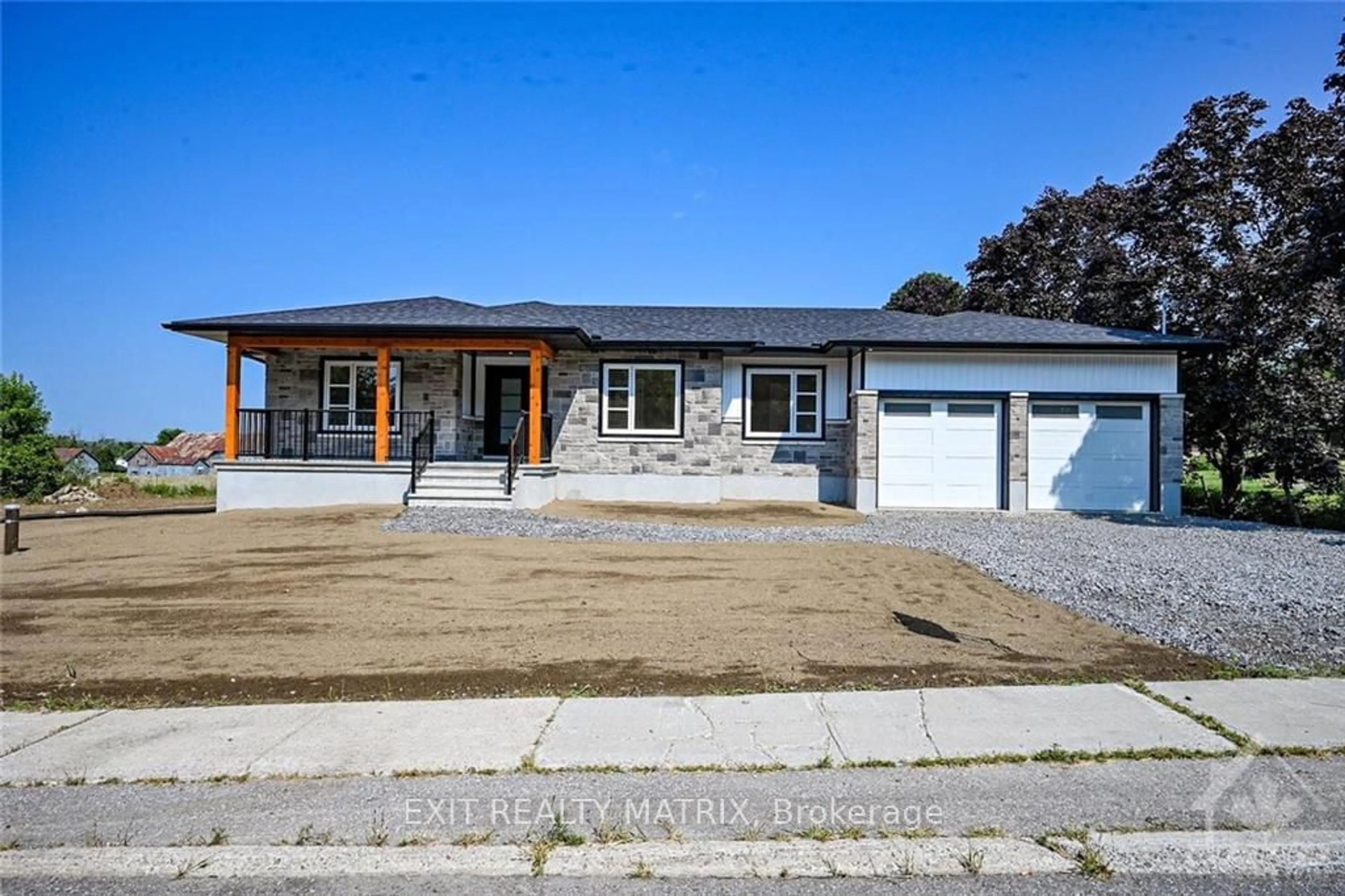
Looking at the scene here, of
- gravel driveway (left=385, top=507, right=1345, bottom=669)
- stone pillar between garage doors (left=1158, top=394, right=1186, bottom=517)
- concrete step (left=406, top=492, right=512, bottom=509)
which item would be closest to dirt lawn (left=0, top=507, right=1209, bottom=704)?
gravel driveway (left=385, top=507, right=1345, bottom=669)

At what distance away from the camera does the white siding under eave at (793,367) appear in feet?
56.3

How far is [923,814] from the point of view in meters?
3.39

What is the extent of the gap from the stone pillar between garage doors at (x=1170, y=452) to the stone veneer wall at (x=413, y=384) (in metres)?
15.0

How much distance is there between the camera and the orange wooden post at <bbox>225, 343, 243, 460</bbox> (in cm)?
1547

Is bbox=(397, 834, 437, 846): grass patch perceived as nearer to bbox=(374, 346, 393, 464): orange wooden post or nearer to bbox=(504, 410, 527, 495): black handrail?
bbox=(504, 410, 527, 495): black handrail

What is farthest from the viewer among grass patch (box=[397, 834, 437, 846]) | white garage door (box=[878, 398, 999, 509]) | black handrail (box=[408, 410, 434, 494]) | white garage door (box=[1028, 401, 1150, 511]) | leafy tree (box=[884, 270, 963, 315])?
leafy tree (box=[884, 270, 963, 315])

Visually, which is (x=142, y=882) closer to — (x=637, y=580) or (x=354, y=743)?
(x=354, y=743)

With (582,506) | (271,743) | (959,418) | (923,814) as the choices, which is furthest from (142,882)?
(959,418)

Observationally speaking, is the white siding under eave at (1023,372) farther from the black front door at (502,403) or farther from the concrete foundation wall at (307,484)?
the concrete foundation wall at (307,484)

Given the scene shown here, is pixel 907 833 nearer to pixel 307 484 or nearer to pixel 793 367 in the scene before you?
pixel 307 484

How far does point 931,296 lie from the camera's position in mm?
36500

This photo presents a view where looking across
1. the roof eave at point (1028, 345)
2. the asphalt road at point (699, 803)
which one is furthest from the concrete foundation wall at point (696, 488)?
the asphalt road at point (699, 803)

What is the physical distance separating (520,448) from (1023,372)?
1073 cm

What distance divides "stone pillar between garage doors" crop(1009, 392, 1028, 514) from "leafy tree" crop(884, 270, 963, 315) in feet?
67.9
